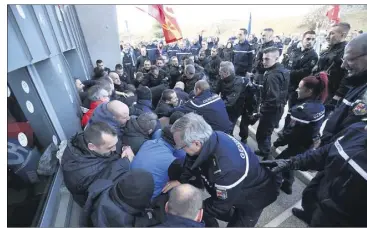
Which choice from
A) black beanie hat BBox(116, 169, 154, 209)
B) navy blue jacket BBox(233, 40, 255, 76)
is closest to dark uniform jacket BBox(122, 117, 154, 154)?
black beanie hat BBox(116, 169, 154, 209)

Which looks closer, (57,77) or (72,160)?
(72,160)

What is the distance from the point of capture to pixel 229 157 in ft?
5.39

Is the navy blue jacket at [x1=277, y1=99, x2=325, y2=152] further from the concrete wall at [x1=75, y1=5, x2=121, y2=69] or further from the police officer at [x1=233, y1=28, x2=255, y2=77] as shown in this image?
the concrete wall at [x1=75, y1=5, x2=121, y2=69]

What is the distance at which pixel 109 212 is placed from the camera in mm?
1422

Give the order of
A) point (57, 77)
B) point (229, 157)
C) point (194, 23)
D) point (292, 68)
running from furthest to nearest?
point (194, 23), point (292, 68), point (57, 77), point (229, 157)

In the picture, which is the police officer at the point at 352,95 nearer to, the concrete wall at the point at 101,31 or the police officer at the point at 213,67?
the police officer at the point at 213,67

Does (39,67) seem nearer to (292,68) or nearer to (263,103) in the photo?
(263,103)

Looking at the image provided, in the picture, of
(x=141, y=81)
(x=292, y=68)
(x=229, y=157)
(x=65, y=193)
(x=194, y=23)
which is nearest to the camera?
(x=229, y=157)

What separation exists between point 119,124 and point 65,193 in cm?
98

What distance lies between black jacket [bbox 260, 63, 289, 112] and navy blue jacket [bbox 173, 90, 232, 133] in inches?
30.8

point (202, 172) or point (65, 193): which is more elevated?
point (202, 172)

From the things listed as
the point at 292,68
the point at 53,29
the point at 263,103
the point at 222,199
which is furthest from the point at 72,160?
the point at 292,68

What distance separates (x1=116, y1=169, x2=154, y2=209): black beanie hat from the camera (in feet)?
4.60

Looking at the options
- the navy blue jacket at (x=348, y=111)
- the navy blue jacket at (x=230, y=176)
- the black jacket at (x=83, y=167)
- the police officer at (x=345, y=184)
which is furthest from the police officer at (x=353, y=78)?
the black jacket at (x=83, y=167)
